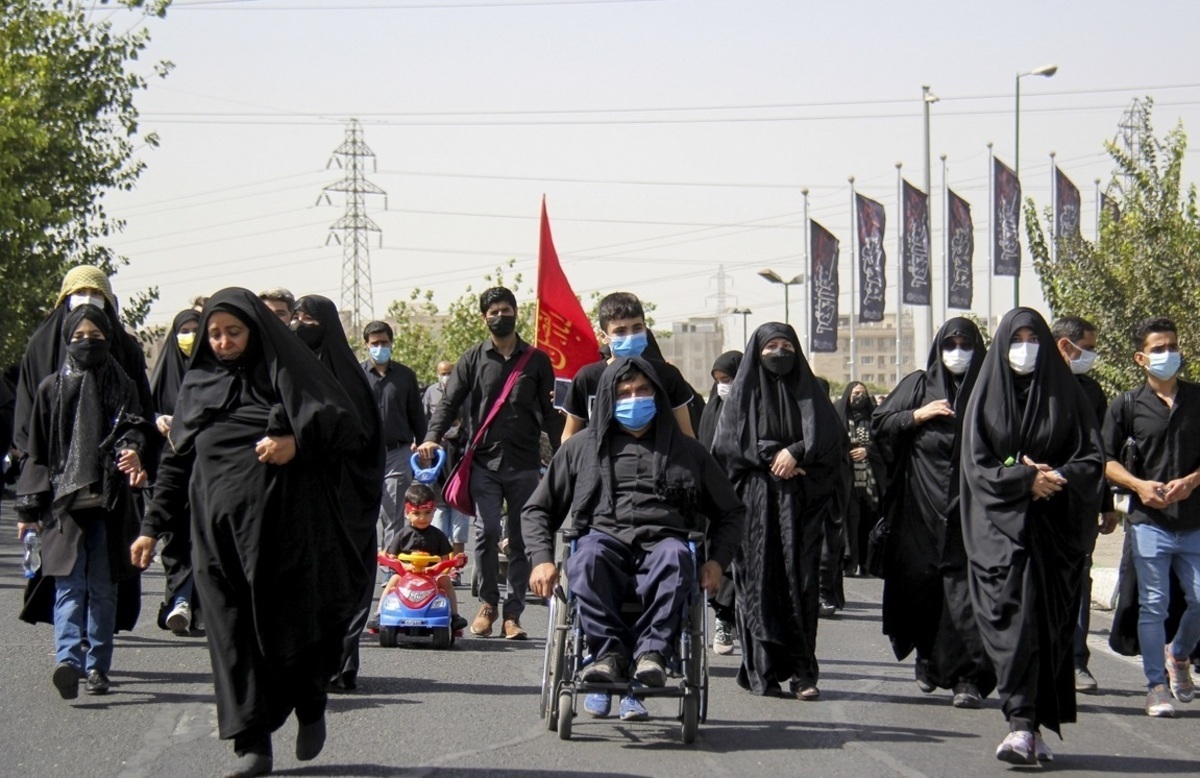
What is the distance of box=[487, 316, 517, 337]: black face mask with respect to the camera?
11367 mm

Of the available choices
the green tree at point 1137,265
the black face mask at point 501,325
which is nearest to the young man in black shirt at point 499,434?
the black face mask at point 501,325

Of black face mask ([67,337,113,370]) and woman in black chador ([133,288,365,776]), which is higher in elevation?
black face mask ([67,337,113,370])

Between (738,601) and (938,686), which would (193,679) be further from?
(938,686)

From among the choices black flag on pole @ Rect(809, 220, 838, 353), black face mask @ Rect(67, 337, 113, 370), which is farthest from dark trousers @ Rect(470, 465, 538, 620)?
black flag on pole @ Rect(809, 220, 838, 353)

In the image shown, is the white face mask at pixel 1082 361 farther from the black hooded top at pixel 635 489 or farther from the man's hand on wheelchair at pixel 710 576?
the man's hand on wheelchair at pixel 710 576

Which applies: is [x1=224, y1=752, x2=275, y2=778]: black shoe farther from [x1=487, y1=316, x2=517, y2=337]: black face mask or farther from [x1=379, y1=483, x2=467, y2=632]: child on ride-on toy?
[x1=487, y1=316, x2=517, y2=337]: black face mask

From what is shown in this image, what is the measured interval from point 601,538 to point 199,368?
1.95 meters

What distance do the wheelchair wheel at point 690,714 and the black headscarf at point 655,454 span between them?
3.00 feet

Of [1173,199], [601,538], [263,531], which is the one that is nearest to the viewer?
[263,531]

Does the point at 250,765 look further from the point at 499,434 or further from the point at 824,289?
the point at 824,289

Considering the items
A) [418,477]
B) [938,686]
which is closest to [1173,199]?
[418,477]

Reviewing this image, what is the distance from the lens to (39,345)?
30.9 ft

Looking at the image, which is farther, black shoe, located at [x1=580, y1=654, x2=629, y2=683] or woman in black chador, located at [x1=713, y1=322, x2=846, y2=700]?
woman in black chador, located at [x1=713, y1=322, x2=846, y2=700]

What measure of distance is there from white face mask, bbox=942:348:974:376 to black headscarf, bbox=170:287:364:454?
12.0ft
